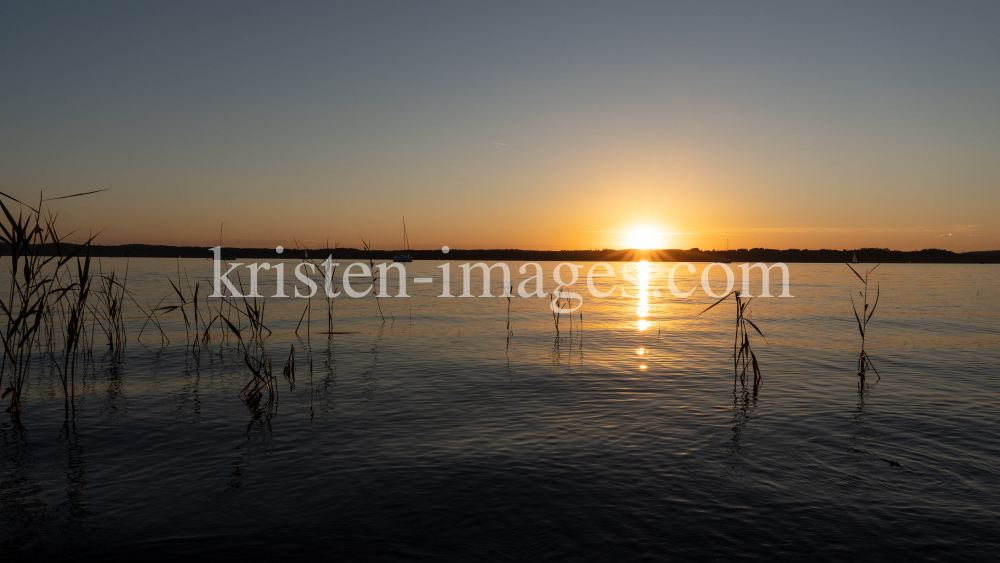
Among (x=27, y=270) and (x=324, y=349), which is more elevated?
(x=27, y=270)

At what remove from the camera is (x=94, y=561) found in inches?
228

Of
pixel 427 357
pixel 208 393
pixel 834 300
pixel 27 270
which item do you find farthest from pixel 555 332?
pixel 834 300

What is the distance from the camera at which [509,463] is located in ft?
28.2

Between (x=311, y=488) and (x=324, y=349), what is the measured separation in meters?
12.8

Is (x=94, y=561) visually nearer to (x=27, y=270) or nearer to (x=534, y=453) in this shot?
(x=534, y=453)

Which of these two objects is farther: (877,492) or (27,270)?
(27,270)

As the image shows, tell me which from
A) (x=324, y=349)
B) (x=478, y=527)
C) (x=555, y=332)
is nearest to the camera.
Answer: (x=478, y=527)

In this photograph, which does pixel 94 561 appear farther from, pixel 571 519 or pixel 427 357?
pixel 427 357

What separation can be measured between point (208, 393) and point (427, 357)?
6.84 m

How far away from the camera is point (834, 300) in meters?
42.7

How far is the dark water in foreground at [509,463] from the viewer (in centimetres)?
627

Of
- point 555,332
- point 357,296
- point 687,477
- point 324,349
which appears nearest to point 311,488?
point 687,477

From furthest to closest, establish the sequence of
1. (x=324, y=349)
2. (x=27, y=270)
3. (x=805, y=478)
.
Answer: (x=324, y=349) → (x=27, y=270) → (x=805, y=478)

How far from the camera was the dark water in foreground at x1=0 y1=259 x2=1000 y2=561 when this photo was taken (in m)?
6.27
